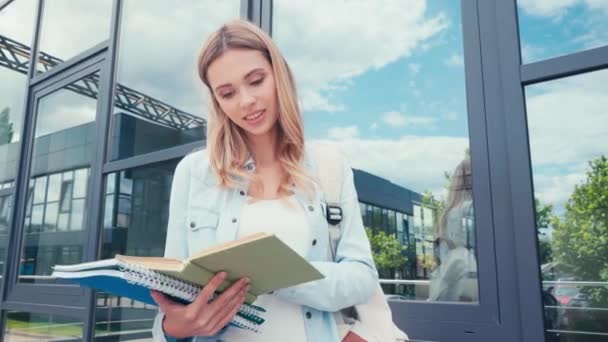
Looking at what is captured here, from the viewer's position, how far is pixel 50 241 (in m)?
3.05

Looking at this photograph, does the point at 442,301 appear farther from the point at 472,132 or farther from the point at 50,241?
the point at 50,241

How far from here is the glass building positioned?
3.96ft

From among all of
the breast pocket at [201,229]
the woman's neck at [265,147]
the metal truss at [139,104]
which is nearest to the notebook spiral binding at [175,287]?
the breast pocket at [201,229]

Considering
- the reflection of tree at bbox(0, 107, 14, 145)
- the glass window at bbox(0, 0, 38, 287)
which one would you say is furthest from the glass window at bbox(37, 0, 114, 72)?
the reflection of tree at bbox(0, 107, 14, 145)

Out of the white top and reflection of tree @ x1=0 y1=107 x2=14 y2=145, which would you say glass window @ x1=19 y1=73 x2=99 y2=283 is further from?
the white top

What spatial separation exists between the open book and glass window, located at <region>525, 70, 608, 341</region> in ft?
2.52

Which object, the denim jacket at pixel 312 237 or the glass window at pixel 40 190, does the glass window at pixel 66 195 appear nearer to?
the glass window at pixel 40 190

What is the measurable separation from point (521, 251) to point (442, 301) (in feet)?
0.93

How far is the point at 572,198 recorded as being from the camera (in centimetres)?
122

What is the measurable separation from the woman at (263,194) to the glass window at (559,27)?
2.29ft

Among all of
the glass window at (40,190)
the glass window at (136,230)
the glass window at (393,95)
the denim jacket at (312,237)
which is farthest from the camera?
the glass window at (40,190)

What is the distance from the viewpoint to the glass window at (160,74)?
232cm

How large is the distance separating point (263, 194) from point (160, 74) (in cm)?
186

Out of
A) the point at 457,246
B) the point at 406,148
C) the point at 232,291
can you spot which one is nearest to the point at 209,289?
the point at 232,291
